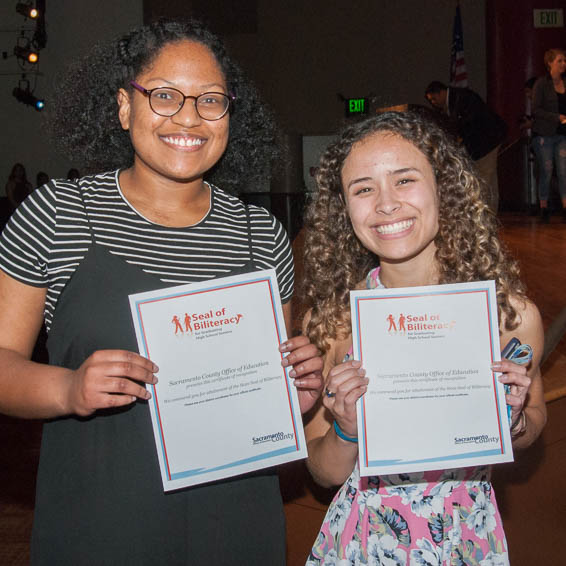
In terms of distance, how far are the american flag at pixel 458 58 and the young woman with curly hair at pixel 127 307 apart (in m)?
12.8

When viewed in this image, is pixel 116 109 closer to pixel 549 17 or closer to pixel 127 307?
pixel 127 307

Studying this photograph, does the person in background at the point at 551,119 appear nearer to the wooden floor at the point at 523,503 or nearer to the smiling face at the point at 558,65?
the smiling face at the point at 558,65

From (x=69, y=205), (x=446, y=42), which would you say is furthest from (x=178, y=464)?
(x=446, y=42)

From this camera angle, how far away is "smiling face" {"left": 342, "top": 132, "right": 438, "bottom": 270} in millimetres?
1438

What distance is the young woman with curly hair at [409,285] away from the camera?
4.80 ft

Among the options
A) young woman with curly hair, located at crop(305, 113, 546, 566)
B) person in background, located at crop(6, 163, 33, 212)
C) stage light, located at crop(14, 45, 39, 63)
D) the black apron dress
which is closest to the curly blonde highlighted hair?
young woman with curly hair, located at crop(305, 113, 546, 566)

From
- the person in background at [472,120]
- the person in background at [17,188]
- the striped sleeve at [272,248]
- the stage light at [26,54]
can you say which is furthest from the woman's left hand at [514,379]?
the stage light at [26,54]

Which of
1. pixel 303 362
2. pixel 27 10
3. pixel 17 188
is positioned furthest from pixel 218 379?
pixel 27 10

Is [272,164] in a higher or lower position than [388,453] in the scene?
higher

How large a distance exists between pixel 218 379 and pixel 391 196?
55 centimetres

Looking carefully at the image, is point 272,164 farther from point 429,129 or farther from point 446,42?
point 446,42

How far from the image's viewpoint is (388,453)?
1298 mm

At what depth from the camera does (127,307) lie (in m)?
1.29

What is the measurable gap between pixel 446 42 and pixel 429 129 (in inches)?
557
